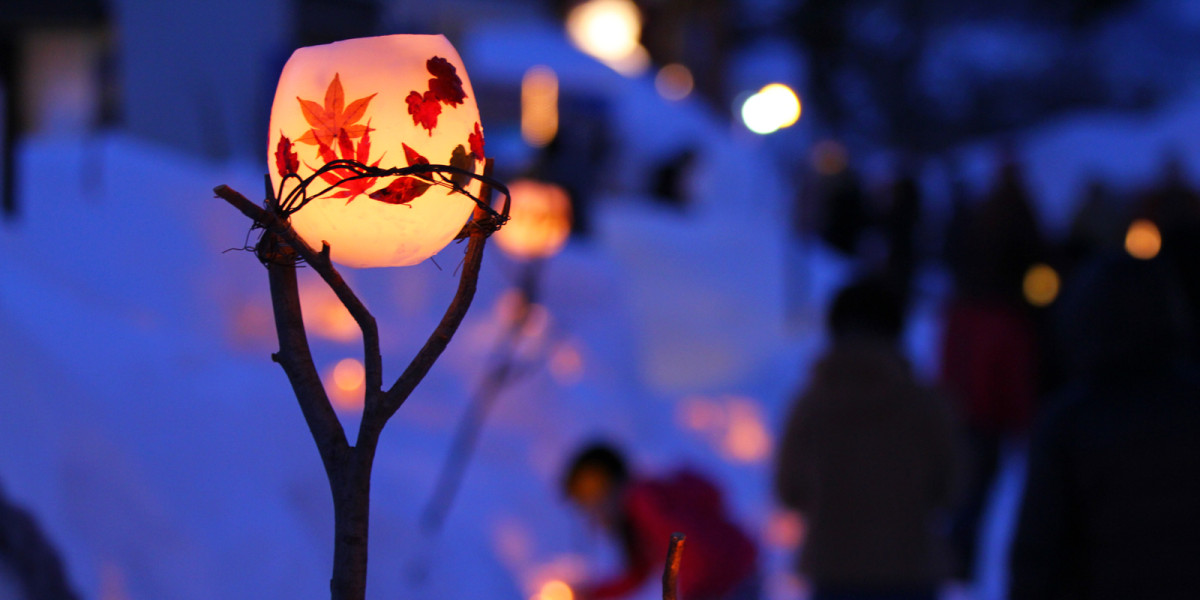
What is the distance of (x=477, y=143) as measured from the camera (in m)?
1.26

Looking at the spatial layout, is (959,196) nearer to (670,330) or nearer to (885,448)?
(670,330)

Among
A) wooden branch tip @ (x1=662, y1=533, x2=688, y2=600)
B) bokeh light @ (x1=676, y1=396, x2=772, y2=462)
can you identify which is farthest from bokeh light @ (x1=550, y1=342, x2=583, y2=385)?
wooden branch tip @ (x1=662, y1=533, x2=688, y2=600)

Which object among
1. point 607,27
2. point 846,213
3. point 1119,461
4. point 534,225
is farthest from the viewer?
point 607,27

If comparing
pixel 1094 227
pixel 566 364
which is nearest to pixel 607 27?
pixel 1094 227

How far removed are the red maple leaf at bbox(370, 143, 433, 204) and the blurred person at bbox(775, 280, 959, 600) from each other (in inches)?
81.5

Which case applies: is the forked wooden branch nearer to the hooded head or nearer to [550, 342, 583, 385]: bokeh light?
the hooded head

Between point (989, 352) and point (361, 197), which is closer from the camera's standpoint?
point (361, 197)

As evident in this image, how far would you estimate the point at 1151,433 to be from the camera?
6.95 feet

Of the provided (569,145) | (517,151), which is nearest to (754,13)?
(517,151)

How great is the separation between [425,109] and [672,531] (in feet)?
7.85

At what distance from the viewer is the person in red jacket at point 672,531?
3439 mm

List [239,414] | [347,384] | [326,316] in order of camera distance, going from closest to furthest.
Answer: [239,414]
[347,384]
[326,316]

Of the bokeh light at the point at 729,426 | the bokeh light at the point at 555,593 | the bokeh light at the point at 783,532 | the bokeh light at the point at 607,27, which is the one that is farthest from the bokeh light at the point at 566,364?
the bokeh light at the point at 607,27

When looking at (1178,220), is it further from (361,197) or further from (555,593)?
Result: (361,197)
